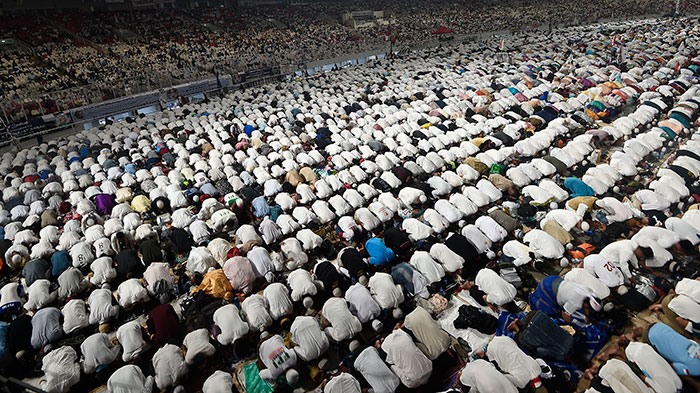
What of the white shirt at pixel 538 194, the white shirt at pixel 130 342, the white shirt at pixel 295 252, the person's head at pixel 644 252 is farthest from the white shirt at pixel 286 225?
the person's head at pixel 644 252

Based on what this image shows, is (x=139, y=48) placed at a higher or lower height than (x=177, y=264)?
higher

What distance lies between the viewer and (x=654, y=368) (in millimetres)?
5391

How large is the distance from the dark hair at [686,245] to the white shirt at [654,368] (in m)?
3.91

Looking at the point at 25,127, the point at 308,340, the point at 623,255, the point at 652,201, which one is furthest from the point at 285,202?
the point at 25,127

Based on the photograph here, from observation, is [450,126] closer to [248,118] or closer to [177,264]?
[248,118]

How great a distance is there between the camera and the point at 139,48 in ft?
107

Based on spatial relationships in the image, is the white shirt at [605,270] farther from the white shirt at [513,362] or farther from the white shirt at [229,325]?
the white shirt at [229,325]

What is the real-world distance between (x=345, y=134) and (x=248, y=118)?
653 cm

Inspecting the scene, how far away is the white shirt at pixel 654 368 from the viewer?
206 inches

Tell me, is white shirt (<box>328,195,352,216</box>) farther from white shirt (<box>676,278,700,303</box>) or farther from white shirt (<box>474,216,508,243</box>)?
white shirt (<box>676,278,700,303</box>)

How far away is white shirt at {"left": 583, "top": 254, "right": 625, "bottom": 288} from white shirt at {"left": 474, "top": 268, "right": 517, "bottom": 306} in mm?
1650

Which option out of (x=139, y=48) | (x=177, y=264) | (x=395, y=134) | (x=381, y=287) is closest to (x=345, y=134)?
(x=395, y=134)

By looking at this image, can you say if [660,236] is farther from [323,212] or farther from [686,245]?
[323,212]

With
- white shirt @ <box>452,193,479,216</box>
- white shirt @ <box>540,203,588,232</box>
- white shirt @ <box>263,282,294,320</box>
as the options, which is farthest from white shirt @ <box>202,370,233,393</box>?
white shirt @ <box>540,203,588,232</box>
